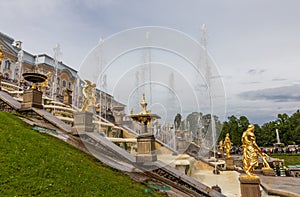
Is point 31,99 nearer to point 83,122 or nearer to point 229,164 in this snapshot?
point 83,122

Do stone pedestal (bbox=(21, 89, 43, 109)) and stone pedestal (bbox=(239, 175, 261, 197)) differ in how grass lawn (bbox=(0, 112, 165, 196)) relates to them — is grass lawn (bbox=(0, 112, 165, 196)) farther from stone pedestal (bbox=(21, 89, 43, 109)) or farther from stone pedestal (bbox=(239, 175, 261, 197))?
stone pedestal (bbox=(21, 89, 43, 109))

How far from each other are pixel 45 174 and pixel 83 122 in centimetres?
437

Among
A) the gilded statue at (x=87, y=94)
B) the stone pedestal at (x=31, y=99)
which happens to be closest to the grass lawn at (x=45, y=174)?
the gilded statue at (x=87, y=94)

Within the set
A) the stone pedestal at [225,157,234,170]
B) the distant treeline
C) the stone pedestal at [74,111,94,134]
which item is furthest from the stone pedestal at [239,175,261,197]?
the distant treeline

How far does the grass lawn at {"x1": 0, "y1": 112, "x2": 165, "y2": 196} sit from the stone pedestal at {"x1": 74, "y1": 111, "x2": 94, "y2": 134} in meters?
2.24

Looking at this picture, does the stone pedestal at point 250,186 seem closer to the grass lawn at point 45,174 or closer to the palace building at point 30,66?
the grass lawn at point 45,174

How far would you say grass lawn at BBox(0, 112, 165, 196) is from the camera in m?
4.28

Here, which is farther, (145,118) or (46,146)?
(145,118)

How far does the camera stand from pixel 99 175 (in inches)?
237

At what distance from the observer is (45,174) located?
483cm

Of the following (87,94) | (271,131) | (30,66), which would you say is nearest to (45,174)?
(87,94)

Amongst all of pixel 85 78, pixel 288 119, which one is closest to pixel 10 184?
pixel 85 78

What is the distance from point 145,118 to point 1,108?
7472mm

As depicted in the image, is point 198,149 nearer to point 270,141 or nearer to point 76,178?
point 76,178
